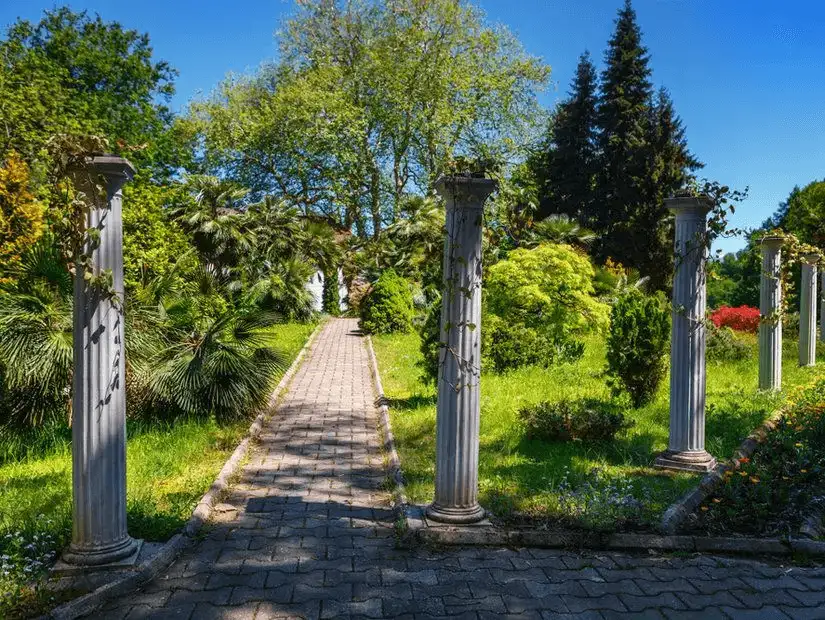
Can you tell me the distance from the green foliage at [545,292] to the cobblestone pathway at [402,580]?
26.5 ft

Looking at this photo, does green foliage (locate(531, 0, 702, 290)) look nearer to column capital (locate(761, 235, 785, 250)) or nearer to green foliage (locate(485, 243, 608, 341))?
green foliage (locate(485, 243, 608, 341))

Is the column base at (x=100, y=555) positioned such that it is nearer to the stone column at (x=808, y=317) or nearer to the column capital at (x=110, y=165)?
the column capital at (x=110, y=165)

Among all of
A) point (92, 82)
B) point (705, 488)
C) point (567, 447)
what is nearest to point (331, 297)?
point (92, 82)

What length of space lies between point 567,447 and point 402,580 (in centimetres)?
377

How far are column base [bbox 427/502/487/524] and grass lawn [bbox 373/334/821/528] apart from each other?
0.33m

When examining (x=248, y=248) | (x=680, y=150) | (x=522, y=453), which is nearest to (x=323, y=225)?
A: (x=248, y=248)

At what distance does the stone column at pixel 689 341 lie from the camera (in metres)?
6.30

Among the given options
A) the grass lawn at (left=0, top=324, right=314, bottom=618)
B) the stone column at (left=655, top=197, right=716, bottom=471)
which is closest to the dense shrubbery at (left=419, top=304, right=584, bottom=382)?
the grass lawn at (left=0, top=324, right=314, bottom=618)

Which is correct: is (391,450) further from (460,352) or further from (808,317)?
(808,317)

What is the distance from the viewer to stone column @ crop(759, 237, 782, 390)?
995 centimetres

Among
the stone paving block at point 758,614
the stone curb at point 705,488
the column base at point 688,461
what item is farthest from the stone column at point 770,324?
the stone paving block at point 758,614

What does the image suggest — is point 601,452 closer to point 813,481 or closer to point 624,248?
point 813,481

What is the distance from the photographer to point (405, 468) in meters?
6.55

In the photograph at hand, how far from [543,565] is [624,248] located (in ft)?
90.3
